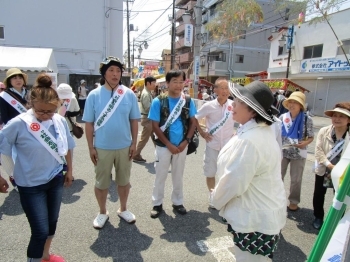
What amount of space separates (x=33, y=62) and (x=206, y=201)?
9.91 m

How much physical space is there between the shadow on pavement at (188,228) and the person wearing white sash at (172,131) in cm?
13

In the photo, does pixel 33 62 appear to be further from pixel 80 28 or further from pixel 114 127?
pixel 114 127

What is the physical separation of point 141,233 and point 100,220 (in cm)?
53

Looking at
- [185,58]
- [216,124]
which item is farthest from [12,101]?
[185,58]

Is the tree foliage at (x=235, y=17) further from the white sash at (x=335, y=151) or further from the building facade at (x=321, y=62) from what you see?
the white sash at (x=335, y=151)

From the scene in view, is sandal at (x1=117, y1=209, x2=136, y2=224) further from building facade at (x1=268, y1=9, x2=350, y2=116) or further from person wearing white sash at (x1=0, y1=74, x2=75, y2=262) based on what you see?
building facade at (x1=268, y1=9, x2=350, y2=116)

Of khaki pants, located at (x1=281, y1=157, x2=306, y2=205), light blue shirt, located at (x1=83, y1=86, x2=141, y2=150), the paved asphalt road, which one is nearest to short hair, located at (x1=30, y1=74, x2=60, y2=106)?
light blue shirt, located at (x1=83, y1=86, x2=141, y2=150)

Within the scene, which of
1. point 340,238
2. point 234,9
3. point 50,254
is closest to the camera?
point 340,238

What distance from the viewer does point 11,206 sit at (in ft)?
11.3

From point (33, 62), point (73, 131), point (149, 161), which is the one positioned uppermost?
point (33, 62)

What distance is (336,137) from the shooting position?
310cm

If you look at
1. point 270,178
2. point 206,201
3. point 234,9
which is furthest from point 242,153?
point 234,9

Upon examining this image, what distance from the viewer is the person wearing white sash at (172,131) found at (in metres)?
3.20

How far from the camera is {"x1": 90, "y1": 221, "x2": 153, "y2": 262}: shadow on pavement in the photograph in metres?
2.53
